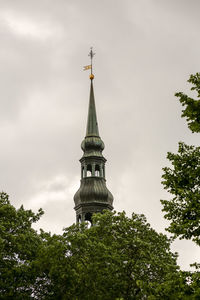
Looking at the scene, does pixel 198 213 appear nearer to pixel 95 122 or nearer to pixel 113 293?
pixel 113 293

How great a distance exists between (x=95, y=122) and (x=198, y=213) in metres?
57.8

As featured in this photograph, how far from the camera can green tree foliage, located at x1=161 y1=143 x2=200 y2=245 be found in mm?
19562

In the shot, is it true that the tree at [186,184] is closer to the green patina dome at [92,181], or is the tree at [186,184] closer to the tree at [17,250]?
the tree at [17,250]

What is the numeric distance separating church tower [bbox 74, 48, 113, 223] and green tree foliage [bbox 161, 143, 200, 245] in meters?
44.8

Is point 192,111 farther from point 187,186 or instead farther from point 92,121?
point 92,121

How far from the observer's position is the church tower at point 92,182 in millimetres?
65750

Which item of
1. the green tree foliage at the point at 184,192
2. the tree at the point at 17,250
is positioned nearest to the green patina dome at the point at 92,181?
the tree at the point at 17,250

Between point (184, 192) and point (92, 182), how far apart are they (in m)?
48.3

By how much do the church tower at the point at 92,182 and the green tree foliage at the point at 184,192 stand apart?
44.8m

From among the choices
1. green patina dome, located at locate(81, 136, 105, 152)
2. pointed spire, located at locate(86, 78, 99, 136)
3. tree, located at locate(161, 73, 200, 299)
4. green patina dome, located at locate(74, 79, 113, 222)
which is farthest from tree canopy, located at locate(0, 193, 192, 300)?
pointed spire, located at locate(86, 78, 99, 136)

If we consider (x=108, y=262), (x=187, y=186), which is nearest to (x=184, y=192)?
(x=187, y=186)

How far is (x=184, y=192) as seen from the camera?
20.2 meters

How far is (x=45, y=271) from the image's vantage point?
31.7 meters

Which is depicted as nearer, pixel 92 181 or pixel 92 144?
pixel 92 181
